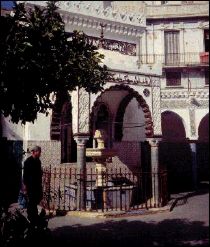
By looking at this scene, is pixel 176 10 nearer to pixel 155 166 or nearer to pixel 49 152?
pixel 155 166

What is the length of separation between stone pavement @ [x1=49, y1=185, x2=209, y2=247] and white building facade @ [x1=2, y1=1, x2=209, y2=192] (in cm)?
Result: 241

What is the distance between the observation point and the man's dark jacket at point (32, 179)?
602 centimetres

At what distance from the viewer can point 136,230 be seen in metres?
6.79

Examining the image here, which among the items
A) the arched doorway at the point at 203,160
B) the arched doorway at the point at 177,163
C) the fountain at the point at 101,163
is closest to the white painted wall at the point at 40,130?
the fountain at the point at 101,163

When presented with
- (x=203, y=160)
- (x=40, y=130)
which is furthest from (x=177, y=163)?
(x=40, y=130)

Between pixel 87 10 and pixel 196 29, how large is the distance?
1056 cm

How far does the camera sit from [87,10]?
15523 millimetres

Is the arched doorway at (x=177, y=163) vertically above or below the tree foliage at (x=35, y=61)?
below

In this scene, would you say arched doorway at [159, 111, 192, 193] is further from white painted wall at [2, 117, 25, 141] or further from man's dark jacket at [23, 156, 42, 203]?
man's dark jacket at [23, 156, 42, 203]

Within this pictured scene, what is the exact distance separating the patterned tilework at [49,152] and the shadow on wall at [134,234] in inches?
170

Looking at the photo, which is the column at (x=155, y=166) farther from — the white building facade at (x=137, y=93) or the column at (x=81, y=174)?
the column at (x=81, y=174)

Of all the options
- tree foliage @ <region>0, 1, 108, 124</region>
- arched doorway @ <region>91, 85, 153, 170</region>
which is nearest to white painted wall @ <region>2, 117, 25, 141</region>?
arched doorway @ <region>91, 85, 153, 170</region>

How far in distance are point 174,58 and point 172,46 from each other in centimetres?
95

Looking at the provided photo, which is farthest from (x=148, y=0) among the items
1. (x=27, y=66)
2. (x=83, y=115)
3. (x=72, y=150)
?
(x=27, y=66)
